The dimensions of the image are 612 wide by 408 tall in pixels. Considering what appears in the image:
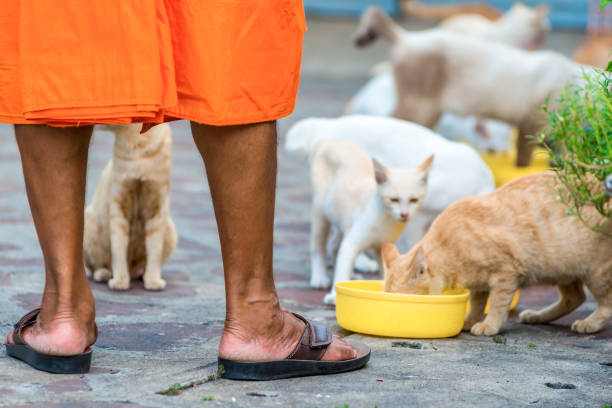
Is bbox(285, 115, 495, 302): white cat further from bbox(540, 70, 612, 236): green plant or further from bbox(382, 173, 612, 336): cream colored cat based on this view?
bbox(540, 70, 612, 236): green plant

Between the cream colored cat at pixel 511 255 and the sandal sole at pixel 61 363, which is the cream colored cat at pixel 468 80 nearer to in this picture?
the cream colored cat at pixel 511 255

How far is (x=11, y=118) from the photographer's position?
1768mm

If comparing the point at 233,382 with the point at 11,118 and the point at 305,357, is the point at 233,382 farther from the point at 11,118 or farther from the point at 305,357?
the point at 11,118

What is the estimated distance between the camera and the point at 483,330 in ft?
8.32

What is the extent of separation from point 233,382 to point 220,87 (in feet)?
2.10

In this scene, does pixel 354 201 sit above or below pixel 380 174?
below

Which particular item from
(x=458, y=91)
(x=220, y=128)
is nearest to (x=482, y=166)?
(x=458, y=91)

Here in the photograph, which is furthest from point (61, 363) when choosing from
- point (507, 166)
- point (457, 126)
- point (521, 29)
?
point (521, 29)

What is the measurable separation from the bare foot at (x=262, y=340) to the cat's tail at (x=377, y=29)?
3566 mm

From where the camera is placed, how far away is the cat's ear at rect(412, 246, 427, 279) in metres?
2.47

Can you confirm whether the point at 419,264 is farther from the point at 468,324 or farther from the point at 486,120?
the point at 486,120

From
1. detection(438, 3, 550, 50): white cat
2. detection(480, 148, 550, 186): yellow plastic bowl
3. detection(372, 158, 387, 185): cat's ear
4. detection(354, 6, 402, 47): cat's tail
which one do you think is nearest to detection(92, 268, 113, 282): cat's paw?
detection(372, 158, 387, 185): cat's ear

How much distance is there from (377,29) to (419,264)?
10.6 ft

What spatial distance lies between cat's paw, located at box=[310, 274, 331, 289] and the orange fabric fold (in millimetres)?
1542
